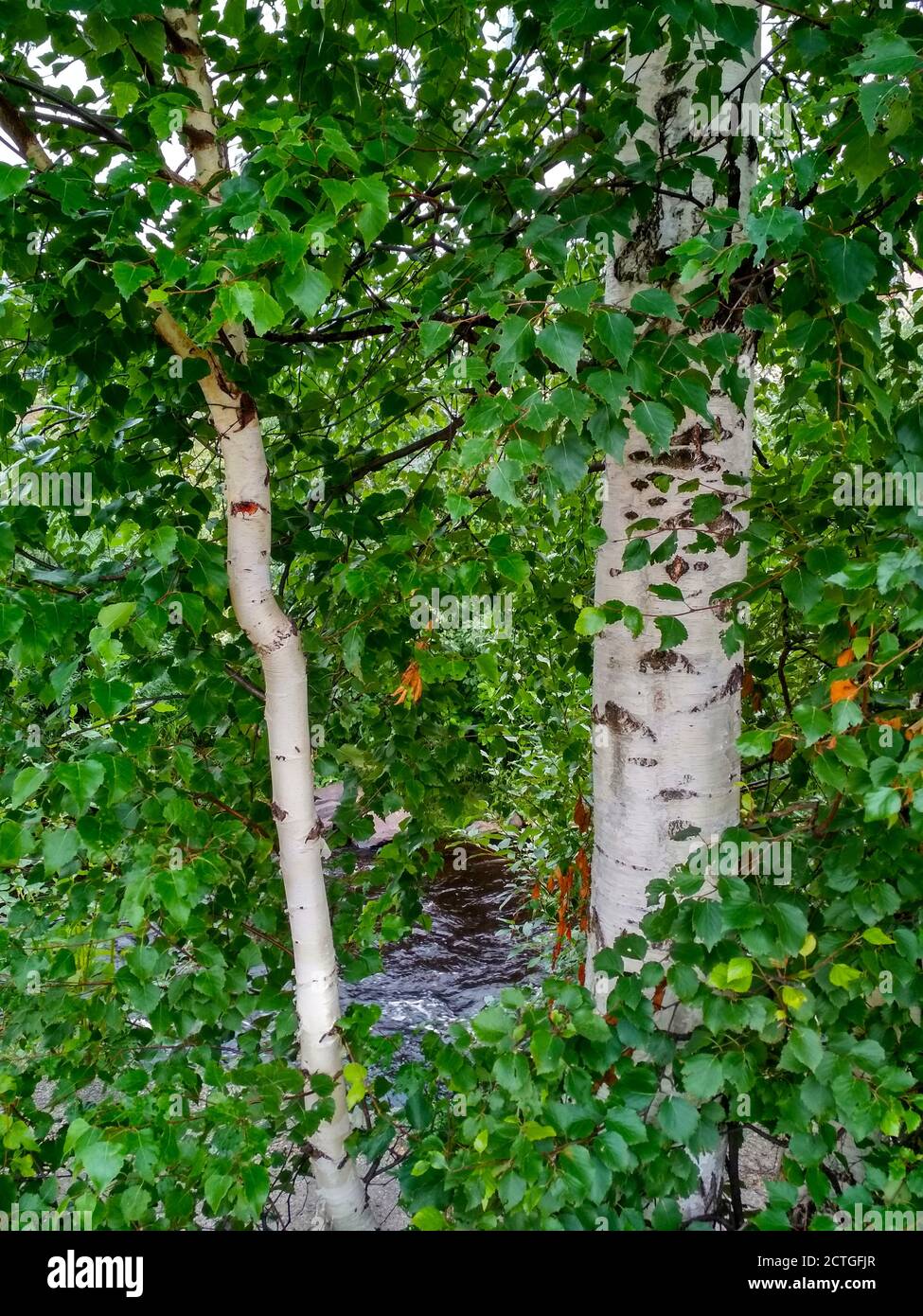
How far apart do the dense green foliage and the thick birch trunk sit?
0.08 meters

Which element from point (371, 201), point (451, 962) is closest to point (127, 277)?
point (371, 201)

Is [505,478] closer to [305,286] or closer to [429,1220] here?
[305,286]

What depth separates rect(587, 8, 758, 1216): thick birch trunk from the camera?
1543mm

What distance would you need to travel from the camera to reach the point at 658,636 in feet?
5.34

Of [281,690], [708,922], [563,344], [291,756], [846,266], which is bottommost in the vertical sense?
[708,922]

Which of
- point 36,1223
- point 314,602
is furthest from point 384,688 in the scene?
point 36,1223

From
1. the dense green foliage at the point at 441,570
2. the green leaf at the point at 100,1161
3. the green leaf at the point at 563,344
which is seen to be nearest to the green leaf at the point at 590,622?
the dense green foliage at the point at 441,570

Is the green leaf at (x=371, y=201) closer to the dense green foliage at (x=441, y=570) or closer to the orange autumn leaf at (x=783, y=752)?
the dense green foliage at (x=441, y=570)

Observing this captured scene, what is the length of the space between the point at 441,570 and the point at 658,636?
47 cm

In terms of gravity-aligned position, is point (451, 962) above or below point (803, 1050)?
→ below

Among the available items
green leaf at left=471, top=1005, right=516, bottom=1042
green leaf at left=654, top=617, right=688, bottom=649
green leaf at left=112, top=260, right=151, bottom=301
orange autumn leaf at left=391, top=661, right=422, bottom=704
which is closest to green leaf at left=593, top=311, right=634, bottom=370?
green leaf at left=654, top=617, right=688, bottom=649

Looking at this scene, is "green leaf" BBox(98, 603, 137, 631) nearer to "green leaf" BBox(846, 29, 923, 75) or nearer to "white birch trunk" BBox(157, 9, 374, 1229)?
"white birch trunk" BBox(157, 9, 374, 1229)

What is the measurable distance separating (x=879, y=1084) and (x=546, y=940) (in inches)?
Result: 131
